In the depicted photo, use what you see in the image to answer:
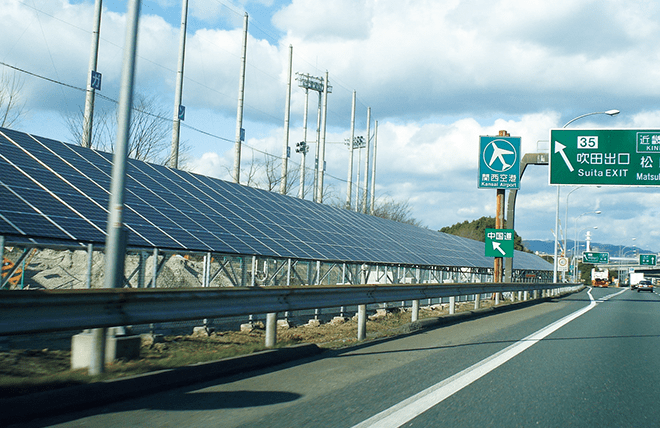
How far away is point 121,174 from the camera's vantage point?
23.2ft

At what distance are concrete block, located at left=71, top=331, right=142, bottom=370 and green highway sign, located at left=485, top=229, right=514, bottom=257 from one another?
61.1 feet

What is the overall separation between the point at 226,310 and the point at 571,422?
431 cm

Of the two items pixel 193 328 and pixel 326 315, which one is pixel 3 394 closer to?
pixel 193 328

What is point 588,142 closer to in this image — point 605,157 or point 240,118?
point 605,157

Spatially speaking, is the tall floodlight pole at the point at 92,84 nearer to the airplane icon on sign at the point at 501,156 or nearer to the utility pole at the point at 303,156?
the airplane icon on sign at the point at 501,156

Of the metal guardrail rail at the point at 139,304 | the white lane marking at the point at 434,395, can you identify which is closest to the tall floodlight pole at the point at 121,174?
the metal guardrail rail at the point at 139,304

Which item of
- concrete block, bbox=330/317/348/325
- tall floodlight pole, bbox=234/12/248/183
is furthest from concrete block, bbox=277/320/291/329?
tall floodlight pole, bbox=234/12/248/183

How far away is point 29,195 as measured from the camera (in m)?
13.0

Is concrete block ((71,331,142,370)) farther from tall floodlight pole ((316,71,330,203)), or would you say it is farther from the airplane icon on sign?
tall floodlight pole ((316,71,330,203))

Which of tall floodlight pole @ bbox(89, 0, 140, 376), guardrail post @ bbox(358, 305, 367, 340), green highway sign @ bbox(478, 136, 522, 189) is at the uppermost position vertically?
green highway sign @ bbox(478, 136, 522, 189)

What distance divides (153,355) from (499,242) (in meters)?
17.7

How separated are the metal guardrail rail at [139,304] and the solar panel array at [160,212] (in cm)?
541

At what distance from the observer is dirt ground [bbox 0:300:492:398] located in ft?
19.8

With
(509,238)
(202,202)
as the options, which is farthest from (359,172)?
(202,202)
